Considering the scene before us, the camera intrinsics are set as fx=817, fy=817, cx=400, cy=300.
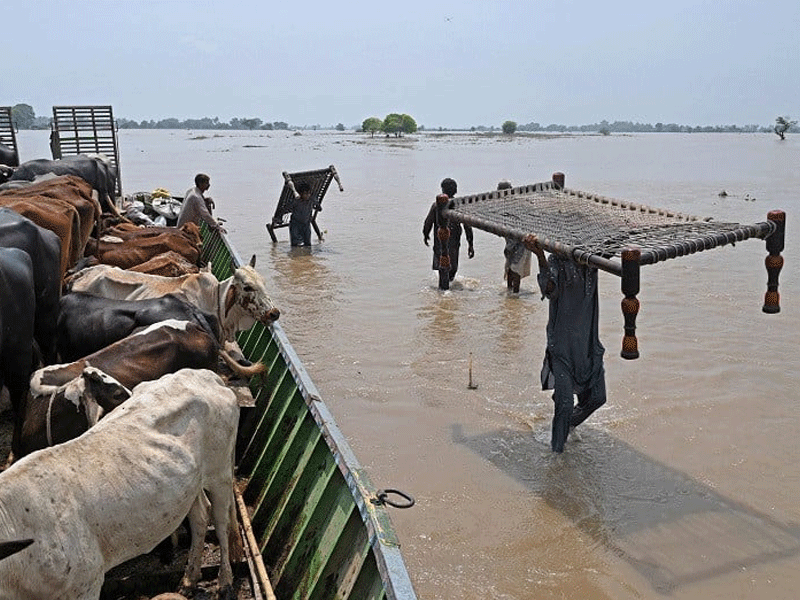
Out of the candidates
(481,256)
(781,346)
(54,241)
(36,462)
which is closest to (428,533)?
(36,462)

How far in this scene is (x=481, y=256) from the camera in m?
15.9

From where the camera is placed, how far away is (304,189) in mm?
15789

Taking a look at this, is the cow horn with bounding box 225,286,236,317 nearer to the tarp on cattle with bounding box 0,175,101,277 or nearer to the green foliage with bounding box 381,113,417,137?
the tarp on cattle with bounding box 0,175,101,277

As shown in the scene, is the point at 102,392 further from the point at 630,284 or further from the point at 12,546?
the point at 630,284

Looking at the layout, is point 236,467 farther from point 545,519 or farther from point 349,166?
point 349,166

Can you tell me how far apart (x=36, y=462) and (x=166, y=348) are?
5.90ft

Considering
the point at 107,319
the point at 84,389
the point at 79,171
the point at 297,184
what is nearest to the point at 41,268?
the point at 107,319

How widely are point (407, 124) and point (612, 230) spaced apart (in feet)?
338

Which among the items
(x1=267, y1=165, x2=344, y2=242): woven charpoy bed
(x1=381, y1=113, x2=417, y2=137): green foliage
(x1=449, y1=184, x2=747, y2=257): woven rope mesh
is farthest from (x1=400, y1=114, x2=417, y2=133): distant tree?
(x1=449, y1=184, x2=747, y2=257): woven rope mesh

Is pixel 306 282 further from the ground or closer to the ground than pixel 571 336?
closer to the ground

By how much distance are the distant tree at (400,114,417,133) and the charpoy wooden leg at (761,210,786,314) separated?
332 ft

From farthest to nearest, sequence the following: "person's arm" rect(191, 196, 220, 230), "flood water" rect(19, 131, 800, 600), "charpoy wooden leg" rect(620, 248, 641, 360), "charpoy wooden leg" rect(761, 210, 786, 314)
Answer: "person's arm" rect(191, 196, 220, 230)
"charpoy wooden leg" rect(761, 210, 786, 314)
"flood water" rect(19, 131, 800, 600)
"charpoy wooden leg" rect(620, 248, 641, 360)

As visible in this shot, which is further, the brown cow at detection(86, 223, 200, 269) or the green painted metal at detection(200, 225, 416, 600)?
the brown cow at detection(86, 223, 200, 269)

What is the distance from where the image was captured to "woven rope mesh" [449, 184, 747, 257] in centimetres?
580
